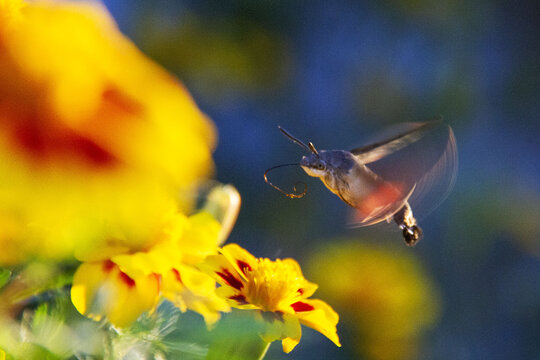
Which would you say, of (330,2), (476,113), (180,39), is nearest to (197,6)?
(180,39)

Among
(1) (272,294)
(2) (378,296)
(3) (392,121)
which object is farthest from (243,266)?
(3) (392,121)

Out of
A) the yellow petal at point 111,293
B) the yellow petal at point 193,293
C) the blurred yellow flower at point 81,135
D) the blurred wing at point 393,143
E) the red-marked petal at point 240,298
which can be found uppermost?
the blurred yellow flower at point 81,135

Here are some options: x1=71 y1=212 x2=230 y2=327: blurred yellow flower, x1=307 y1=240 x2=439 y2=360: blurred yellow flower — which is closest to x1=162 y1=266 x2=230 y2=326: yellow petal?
x1=71 y1=212 x2=230 y2=327: blurred yellow flower

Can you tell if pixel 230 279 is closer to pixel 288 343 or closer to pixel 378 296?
pixel 288 343

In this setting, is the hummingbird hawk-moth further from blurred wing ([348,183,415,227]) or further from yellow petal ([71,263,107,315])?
yellow petal ([71,263,107,315])

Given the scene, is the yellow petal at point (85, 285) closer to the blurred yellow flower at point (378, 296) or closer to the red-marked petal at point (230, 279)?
the red-marked petal at point (230, 279)

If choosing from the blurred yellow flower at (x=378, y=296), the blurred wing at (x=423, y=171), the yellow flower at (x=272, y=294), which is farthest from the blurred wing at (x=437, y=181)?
the blurred yellow flower at (x=378, y=296)
